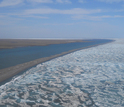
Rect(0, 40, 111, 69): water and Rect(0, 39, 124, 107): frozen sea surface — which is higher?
Rect(0, 40, 111, 69): water

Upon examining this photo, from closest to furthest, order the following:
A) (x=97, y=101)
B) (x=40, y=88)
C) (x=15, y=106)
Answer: (x=15, y=106) < (x=97, y=101) < (x=40, y=88)

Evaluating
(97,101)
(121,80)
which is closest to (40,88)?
(97,101)

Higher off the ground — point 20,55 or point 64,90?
point 20,55

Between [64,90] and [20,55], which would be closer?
[64,90]

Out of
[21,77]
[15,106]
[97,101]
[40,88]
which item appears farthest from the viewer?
[21,77]

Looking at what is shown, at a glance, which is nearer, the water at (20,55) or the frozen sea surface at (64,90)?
the frozen sea surface at (64,90)

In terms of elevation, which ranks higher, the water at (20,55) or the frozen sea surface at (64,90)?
the water at (20,55)

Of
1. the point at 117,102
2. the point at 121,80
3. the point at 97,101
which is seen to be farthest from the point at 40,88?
the point at 121,80

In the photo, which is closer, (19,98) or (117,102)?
(117,102)

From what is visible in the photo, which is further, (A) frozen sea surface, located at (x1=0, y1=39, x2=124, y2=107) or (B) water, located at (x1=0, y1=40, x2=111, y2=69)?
(B) water, located at (x1=0, y1=40, x2=111, y2=69)

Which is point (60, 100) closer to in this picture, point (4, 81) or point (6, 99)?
point (6, 99)
